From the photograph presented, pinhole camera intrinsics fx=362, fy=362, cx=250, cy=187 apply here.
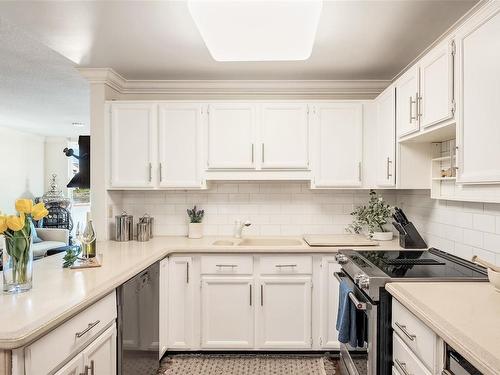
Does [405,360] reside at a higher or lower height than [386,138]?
lower

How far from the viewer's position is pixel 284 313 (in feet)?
9.38

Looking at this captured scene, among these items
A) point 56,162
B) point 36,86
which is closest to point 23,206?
point 36,86

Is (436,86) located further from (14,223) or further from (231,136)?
(14,223)

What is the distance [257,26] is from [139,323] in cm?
182

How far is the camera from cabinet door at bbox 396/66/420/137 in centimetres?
226

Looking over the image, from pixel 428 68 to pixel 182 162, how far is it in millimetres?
1981

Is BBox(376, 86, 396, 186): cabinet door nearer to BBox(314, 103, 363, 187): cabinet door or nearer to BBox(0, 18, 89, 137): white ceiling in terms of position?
BBox(314, 103, 363, 187): cabinet door

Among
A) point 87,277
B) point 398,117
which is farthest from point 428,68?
point 87,277

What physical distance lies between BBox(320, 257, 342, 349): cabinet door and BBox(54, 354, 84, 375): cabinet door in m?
1.85

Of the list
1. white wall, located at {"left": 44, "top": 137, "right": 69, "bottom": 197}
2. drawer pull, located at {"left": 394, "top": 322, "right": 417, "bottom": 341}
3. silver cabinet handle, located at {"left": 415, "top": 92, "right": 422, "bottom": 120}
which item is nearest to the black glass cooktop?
drawer pull, located at {"left": 394, "top": 322, "right": 417, "bottom": 341}

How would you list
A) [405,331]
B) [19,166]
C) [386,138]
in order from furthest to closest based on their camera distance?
1. [19,166]
2. [386,138]
3. [405,331]

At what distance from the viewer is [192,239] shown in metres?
3.25

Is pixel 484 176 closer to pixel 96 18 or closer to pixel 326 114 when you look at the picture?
pixel 326 114

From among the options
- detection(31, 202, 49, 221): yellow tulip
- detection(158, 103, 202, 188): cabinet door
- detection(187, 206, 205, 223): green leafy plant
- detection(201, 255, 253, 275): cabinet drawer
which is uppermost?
detection(158, 103, 202, 188): cabinet door
